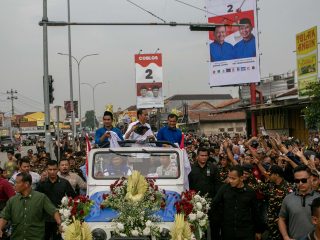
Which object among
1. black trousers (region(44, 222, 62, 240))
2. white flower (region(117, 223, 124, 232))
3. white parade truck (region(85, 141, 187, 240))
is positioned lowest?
black trousers (region(44, 222, 62, 240))

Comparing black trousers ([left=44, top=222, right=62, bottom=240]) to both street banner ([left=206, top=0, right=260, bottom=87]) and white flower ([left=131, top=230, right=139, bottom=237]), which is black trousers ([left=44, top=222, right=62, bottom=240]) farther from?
street banner ([left=206, top=0, right=260, bottom=87])

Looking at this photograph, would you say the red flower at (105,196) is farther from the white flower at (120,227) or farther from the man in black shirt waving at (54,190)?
the man in black shirt waving at (54,190)

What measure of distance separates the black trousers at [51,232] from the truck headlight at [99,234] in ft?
7.31

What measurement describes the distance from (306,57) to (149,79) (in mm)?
10624

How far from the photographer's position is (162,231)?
7.07m

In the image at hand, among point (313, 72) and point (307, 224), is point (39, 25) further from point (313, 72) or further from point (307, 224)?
point (313, 72)

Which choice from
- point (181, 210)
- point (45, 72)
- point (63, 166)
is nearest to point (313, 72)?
point (45, 72)

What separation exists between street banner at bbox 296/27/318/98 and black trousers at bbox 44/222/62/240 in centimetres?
1997

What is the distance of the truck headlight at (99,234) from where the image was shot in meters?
7.07

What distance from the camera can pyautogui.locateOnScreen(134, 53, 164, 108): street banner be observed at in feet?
115

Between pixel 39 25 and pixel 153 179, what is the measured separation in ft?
33.5

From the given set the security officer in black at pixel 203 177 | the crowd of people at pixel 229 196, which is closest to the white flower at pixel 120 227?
the crowd of people at pixel 229 196

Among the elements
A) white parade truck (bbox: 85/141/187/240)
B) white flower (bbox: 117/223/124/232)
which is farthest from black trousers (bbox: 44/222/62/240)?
white flower (bbox: 117/223/124/232)

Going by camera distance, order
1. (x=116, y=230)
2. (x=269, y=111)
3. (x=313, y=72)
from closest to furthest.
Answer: (x=116, y=230), (x=313, y=72), (x=269, y=111)
